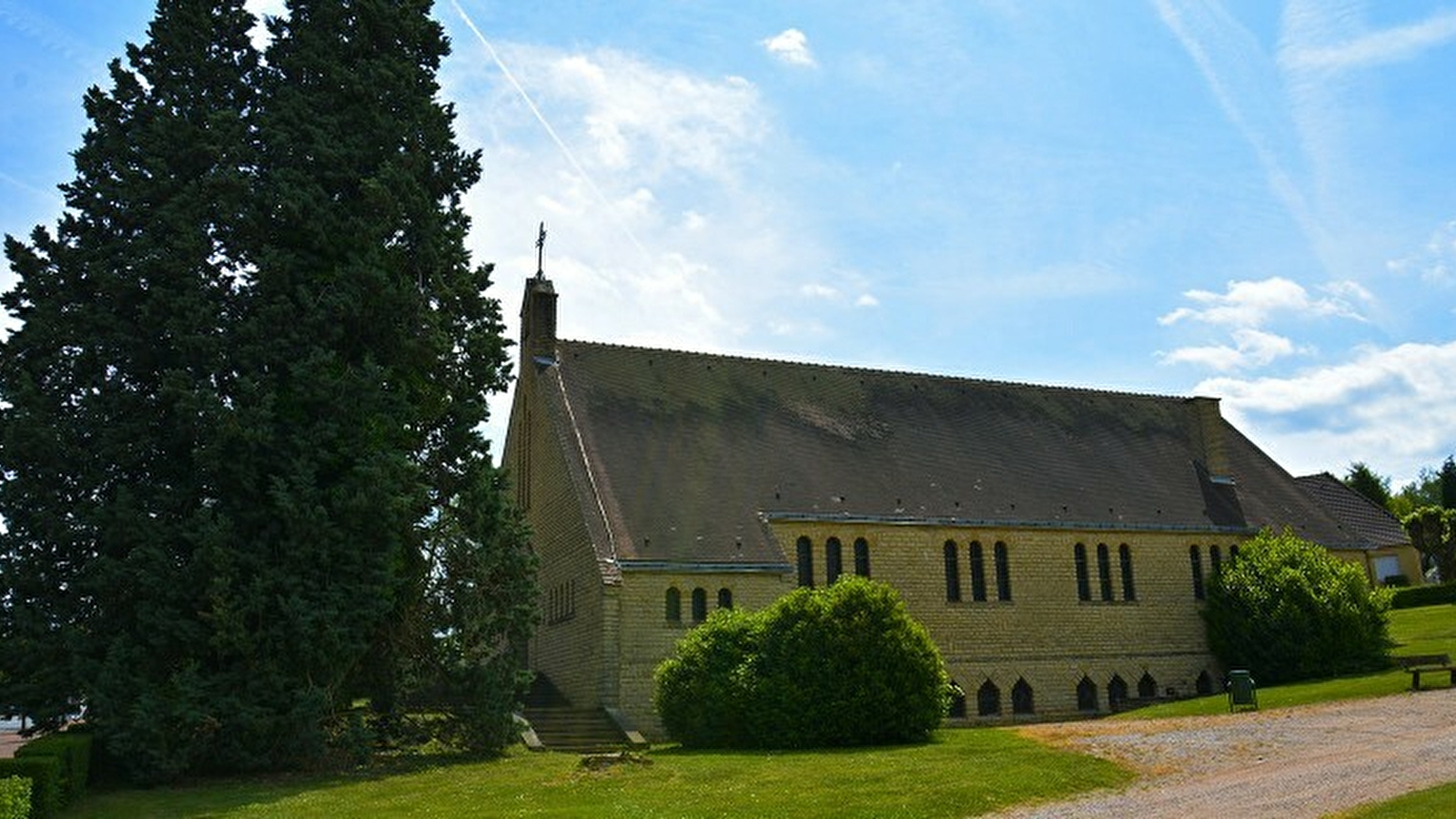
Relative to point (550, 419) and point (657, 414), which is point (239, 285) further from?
point (657, 414)

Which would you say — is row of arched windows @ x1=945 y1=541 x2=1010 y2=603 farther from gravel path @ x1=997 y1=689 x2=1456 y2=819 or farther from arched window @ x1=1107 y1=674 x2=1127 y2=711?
gravel path @ x1=997 y1=689 x2=1456 y2=819

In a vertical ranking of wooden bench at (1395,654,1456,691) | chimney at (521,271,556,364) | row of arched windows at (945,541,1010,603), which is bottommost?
wooden bench at (1395,654,1456,691)

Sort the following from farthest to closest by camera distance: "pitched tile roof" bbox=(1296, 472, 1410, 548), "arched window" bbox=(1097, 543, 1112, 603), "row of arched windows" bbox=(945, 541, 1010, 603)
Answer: "pitched tile roof" bbox=(1296, 472, 1410, 548)
"arched window" bbox=(1097, 543, 1112, 603)
"row of arched windows" bbox=(945, 541, 1010, 603)

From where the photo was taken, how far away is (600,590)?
30.8m

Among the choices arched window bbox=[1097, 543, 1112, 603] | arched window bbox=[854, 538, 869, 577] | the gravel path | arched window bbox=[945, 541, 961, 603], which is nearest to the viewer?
the gravel path

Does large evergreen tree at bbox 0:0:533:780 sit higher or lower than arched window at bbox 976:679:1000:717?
higher

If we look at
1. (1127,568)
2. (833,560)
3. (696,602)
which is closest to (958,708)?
(833,560)

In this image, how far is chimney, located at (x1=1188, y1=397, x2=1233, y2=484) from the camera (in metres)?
44.8

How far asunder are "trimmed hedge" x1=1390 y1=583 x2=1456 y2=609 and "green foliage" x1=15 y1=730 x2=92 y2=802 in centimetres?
5000

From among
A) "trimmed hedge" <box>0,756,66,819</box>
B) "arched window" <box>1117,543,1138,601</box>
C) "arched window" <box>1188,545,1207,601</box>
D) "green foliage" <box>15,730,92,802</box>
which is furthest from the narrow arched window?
"trimmed hedge" <box>0,756,66,819</box>

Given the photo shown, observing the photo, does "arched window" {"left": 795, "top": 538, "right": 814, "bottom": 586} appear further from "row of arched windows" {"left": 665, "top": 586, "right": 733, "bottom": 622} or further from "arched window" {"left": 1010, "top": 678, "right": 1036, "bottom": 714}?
"arched window" {"left": 1010, "top": 678, "right": 1036, "bottom": 714}

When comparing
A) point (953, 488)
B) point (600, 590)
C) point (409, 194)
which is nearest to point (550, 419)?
point (600, 590)

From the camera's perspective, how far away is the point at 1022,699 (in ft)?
120

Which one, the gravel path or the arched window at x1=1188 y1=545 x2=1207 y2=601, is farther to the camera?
the arched window at x1=1188 y1=545 x2=1207 y2=601
